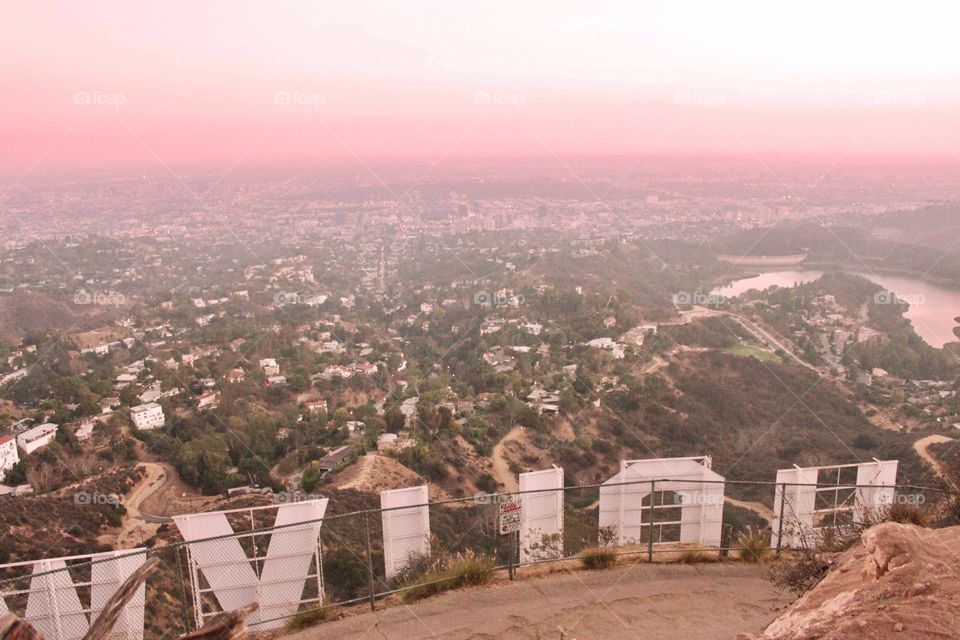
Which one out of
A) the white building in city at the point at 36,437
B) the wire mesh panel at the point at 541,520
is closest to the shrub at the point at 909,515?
the wire mesh panel at the point at 541,520

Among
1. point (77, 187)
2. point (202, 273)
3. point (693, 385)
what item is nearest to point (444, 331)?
point (693, 385)

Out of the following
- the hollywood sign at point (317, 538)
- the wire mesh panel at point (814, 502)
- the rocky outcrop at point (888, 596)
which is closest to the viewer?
the rocky outcrop at point (888, 596)

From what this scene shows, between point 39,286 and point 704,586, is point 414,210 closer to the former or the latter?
point 39,286

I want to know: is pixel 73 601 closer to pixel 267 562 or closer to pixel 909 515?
pixel 267 562

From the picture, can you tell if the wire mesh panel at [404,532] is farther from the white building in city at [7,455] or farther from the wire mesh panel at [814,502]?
the white building in city at [7,455]

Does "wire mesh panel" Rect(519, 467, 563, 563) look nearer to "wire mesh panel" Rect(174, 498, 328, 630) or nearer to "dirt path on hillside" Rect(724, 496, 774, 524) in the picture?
"wire mesh panel" Rect(174, 498, 328, 630)
